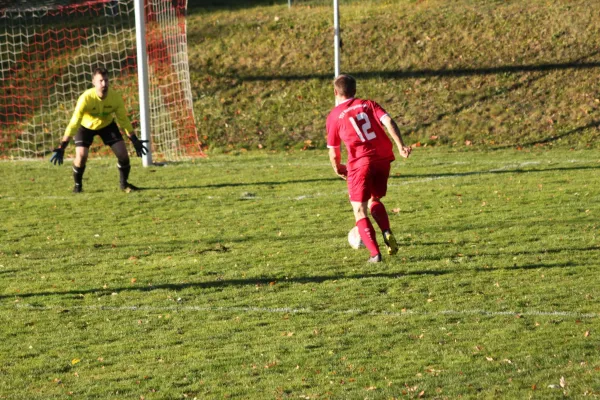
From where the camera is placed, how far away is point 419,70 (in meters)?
23.0

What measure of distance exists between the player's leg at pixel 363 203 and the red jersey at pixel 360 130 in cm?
10

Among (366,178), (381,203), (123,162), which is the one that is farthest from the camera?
(123,162)

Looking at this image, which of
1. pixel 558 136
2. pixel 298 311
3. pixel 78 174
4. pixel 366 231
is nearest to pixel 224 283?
pixel 298 311

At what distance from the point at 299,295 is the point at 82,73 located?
1769 cm

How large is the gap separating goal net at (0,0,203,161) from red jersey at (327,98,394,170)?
32.7 feet

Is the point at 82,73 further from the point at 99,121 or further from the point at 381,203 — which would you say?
the point at 381,203

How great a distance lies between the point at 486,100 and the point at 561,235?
11915 mm

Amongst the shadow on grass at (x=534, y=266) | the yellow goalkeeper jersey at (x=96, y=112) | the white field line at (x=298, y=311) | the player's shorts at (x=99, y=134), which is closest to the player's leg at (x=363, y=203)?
the shadow on grass at (x=534, y=266)

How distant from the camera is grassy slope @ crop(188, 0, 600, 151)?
68.2 ft

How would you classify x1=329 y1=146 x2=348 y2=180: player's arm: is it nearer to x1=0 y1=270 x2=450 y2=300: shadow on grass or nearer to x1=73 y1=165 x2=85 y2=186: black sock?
Result: x1=0 y1=270 x2=450 y2=300: shadow on grass

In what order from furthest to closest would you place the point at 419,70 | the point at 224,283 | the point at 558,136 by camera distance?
the point at 419,70 → the point at 558,136 → the point at 224,283

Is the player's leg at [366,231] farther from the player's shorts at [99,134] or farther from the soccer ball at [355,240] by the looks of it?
the player's shorts at [99,134]

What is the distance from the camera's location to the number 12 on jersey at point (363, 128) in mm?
8773

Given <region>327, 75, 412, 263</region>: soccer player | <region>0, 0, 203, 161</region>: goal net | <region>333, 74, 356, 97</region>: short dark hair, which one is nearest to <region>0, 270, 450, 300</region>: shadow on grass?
<region>327, 75, 412, 263</region>: soccer player
